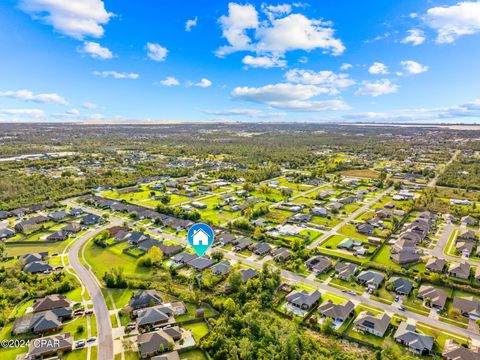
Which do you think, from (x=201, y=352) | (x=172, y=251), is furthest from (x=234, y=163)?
(x=201, y=352)

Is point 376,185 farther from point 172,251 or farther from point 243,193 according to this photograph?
point 172,251

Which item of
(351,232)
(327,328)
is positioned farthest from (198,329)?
(351,232)

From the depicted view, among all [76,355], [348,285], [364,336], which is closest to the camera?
[76,355]

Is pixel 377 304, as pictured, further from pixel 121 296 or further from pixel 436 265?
pixel 121 296

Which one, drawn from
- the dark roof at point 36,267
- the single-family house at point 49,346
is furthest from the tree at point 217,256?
the dark roof at point 36,267

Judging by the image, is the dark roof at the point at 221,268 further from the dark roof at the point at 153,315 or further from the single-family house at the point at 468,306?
the single-family house at the point at 468,306

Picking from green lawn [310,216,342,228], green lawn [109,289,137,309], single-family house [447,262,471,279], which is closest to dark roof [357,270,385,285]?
single-family house [447,262,471,279]

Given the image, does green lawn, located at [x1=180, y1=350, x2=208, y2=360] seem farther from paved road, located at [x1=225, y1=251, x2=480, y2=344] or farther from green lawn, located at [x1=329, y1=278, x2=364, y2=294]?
green lawn, located at [x1=329, y1=278, x2=364, y2=294]
